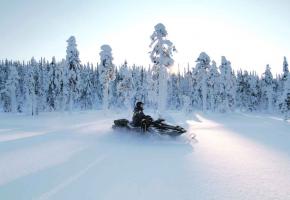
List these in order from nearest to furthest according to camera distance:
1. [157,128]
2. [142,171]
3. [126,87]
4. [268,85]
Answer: [142,171], [157,128], [126,87], [268,85]

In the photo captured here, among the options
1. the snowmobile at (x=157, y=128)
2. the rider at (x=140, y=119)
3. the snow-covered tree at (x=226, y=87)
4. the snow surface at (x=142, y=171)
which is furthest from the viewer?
the snow-covered tree at (x=226, y=87)

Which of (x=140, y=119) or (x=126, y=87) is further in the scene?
(x=126, y=87)

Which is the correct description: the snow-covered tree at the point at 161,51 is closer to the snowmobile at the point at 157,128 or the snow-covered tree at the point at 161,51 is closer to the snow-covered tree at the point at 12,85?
the snowmobile at the point at 157,128

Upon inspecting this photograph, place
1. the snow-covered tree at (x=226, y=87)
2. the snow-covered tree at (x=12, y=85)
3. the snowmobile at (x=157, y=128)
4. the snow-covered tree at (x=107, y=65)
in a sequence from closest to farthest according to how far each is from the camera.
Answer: the snowmobile at (x=157, y=128), the snow-covered tree at (x=107, y=65), the snow-covered tree at (x=226, y=87), the snow-covered tree at (x=12, y=85)

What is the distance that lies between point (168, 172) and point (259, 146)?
644 centimetres

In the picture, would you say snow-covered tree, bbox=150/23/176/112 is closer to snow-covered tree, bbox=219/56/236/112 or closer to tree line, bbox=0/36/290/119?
tree line, bbox=0/36/290/119

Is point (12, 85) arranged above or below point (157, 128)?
above

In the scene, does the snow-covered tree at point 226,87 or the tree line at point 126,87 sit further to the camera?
the snow-covered tree at point 226,87

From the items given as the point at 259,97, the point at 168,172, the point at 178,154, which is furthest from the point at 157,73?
the point at 259,97

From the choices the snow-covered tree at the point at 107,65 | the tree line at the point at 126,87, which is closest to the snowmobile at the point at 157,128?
the tree line at the point at 126,87

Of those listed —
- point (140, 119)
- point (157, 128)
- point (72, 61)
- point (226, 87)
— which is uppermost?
point (72, 61)

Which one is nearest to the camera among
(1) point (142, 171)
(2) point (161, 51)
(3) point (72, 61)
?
(1) point (142, 171)

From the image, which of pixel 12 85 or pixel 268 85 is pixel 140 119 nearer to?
pixel 12 85

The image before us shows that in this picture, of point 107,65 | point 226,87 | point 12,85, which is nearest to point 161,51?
point 107,65
